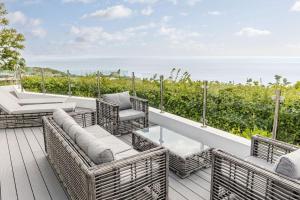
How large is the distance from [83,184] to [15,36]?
12428 millimetres

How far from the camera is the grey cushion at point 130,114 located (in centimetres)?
468

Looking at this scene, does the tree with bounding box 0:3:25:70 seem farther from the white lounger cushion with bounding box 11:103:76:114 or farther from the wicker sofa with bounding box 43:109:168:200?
the wicker sofa with bounding box 43:109:168:200

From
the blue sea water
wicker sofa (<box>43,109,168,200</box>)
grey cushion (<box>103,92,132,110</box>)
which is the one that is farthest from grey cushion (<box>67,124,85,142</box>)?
the blue sea water

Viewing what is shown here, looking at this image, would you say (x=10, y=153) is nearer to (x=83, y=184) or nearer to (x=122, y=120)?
(x=122, y=120)

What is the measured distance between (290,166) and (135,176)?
1375 mm

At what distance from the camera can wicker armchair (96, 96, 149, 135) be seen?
15.2ft

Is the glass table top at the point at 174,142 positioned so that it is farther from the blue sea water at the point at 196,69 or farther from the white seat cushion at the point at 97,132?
the blue sea water at the point at 196,69

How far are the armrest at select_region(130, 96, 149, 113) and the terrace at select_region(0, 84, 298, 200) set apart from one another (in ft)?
1.62

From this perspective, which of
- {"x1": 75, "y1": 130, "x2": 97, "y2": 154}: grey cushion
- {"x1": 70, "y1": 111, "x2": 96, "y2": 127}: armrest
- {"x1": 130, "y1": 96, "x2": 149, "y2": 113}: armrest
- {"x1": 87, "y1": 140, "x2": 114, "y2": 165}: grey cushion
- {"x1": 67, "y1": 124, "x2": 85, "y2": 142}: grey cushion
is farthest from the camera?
{"x1": 130, "y1": 96, "x2": 149, "y2": 113}: armrest

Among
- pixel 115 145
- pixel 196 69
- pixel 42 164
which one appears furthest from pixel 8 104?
pixel 196 69

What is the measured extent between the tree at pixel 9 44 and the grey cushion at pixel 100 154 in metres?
11.1

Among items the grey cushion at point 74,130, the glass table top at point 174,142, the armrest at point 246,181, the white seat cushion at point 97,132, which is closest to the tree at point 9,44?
the white seat cushion at point 97,132

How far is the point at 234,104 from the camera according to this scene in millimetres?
4246

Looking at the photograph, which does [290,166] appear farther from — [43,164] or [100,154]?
[43,164]
